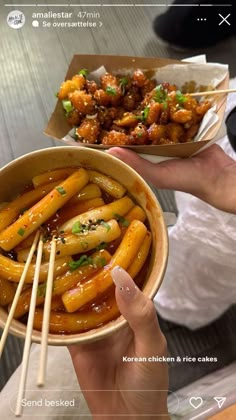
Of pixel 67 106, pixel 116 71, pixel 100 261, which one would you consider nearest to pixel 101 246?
pixel 100 261

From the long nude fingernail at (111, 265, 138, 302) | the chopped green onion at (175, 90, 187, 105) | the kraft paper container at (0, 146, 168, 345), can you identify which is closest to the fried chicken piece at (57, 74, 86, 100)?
the chopped green onion at (175, 90, 187, 105)

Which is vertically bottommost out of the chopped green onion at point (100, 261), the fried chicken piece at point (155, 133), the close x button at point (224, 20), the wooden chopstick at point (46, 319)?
the fried chicken piece at point (155, 133)

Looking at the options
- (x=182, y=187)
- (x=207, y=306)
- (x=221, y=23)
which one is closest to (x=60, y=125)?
(x=182, y=187)

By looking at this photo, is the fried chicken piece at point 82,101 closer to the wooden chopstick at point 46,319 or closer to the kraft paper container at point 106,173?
the kraft paper container at point 106,173

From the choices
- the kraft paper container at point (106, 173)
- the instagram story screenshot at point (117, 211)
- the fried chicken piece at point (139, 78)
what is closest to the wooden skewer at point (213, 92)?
the instagram story screenshot at point (117, 211)

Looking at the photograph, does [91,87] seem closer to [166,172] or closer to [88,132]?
[88,132]

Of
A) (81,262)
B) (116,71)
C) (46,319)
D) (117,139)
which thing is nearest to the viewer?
(46,319)
